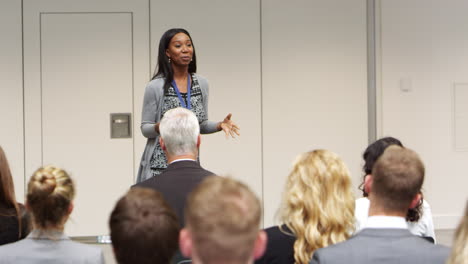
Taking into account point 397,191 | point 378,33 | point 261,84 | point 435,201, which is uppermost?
point 378,33

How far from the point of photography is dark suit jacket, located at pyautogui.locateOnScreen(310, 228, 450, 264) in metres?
2.49

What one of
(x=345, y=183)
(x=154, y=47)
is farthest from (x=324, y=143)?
(x=345, y=183)

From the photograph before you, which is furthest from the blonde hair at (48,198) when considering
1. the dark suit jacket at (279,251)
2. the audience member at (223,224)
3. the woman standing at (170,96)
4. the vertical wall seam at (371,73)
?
the vertical wall seam at (371,73)

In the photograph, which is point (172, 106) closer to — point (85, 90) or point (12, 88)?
point (85, 90)

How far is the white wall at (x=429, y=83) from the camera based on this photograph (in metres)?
8.12

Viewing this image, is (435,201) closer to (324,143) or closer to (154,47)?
(324,143)

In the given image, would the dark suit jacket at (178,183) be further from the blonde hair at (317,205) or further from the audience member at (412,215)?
the audience member at (412,215)

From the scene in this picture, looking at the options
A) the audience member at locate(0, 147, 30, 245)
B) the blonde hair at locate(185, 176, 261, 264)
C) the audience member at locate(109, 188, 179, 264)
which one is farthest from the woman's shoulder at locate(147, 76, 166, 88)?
the blonde hair at locate(185, 176, 261, 264)

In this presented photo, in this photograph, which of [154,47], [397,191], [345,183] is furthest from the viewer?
[154,47]

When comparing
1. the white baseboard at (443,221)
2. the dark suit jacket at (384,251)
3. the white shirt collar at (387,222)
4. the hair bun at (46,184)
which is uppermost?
the hair bun at (46,184)

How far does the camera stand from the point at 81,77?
7.86m

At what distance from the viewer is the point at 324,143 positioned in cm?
816

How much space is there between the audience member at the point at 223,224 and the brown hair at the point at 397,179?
3.06 ft

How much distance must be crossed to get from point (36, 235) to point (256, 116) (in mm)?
5450
